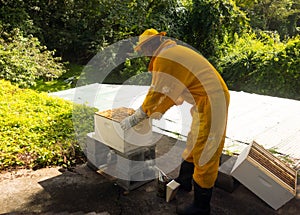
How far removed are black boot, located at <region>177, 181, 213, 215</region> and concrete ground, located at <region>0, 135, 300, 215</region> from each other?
0.58 ft

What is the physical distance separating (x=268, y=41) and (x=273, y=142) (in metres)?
7.42

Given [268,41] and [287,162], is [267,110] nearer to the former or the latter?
[287,162]

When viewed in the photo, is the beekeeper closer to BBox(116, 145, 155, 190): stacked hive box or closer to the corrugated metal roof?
BBox(116, 145, 155, 190): stacked hive box

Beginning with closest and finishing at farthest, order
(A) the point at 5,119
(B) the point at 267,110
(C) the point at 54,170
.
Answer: (C) the point at 54,170 → (A) the point at 5,119 → (B) the point at 267,110

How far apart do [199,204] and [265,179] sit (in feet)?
2.61

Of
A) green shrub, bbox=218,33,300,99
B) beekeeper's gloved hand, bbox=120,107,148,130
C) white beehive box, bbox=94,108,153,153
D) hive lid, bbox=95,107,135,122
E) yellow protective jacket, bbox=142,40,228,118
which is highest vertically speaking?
yellow protective jacket, bbox=142,40,228,118

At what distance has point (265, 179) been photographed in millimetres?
3191

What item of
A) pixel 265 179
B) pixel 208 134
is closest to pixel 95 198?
pixel 208 134

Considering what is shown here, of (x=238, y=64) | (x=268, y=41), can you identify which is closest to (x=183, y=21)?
(x=238, y=64)

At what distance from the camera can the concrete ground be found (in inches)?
124

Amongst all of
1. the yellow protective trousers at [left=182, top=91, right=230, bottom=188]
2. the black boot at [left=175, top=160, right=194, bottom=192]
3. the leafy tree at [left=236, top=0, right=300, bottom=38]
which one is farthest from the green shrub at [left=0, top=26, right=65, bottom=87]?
the leafy tree at [left=236, top=0, right=300, bottom=38]

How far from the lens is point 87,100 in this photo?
650 cm

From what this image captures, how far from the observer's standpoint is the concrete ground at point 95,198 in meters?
3.16

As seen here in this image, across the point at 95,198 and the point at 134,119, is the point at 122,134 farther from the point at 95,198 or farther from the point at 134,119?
the point at 95,198
